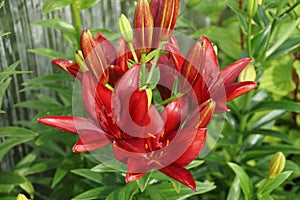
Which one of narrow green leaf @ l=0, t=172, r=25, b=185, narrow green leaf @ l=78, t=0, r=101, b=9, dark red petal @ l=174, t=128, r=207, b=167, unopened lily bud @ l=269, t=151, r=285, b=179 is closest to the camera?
dark red petal @ l=174, t=128, r=207, b=167

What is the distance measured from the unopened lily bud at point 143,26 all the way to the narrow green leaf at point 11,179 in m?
0.52

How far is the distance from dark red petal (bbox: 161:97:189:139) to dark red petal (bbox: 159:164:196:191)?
0.04m

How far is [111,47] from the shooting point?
0.74 metres

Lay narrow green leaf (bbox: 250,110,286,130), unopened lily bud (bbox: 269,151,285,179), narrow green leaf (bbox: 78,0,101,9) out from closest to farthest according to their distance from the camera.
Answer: unopened lily bud (bbox: 269,151,285,179) < narrow green leaf (bbox: 78,0,101,9) < narrow green leaf (bbox: 250,110,286,130)

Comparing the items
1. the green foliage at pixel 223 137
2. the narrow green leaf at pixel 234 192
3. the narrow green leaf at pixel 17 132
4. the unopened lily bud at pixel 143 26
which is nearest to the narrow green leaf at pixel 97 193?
the green foliage at pixel 223 137

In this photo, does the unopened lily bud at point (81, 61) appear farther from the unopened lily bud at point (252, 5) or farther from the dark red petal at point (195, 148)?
the unopened lily bud at point (252, 5)

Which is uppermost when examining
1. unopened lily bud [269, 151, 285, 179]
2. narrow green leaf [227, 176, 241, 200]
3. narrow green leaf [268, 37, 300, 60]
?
narrow green leaf [268, 37, 300, 60]

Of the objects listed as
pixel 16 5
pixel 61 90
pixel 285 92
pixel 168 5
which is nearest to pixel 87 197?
pixel 61 90

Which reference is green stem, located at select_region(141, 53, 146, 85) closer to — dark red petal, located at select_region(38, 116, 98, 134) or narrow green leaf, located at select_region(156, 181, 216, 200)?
dark red petal, located at select_region(38, 116, 98, 134)

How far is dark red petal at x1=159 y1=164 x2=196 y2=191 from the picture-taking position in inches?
25.0

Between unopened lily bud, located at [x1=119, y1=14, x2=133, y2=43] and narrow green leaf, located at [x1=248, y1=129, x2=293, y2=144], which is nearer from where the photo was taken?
unopened lily bud, located at [x1=119, y1=14, x2=133, y2=43]

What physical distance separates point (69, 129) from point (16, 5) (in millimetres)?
634

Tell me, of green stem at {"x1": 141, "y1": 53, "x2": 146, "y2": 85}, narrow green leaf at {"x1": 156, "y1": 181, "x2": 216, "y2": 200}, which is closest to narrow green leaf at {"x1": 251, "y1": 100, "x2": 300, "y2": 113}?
narrow green leaf at {"x1": 156, "y1": 181, "x2": 216, "y2": 200}

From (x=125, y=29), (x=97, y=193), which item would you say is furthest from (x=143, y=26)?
(x=97, y=193)
